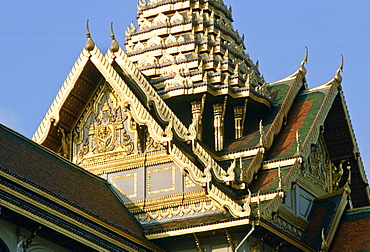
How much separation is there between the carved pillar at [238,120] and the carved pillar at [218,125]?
495 mm

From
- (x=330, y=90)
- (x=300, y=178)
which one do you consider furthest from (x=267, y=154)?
(x=330, y=90)

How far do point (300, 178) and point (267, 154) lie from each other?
103 centimetres

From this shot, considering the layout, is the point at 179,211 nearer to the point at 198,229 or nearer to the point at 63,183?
the point at 198,229

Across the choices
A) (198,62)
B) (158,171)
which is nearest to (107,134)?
(158,171)

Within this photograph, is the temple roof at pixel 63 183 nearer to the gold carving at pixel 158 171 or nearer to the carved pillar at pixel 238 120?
the gold carving at pixel 158 171

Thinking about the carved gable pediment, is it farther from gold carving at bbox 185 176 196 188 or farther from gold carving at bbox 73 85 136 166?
gold carving at bbox 185 176 196 188

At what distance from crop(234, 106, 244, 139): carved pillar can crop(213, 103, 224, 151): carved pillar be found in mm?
495

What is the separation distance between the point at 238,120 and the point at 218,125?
0.75 meters

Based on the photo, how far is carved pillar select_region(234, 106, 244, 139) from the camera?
2967 centimetres

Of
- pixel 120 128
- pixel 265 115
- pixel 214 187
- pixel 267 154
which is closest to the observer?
pixel 214 187

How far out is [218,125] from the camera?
96.5ft

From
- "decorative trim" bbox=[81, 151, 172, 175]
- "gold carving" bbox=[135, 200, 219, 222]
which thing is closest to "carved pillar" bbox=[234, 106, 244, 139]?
"decorative trim" bbox=[81, 151, 172, 175]

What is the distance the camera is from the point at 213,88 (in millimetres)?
29578

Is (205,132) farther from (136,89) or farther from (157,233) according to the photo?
(157,233)
